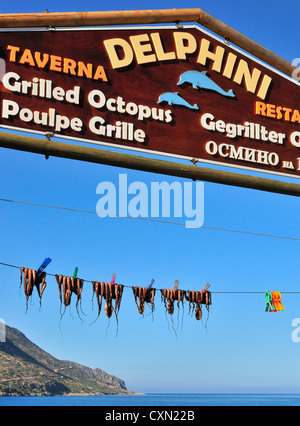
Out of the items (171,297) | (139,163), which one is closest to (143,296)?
(171,297)

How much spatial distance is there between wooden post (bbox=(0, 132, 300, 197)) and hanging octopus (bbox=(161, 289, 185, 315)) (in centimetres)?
311

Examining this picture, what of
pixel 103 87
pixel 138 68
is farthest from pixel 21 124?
pixel 138 68

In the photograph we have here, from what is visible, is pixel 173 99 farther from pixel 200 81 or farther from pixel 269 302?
pixel 269 302

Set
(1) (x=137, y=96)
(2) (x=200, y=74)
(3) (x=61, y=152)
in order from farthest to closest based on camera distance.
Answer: (2) (x=200, y=74)
(1) (x=137, y=96)
(3) (x=61, y=152)

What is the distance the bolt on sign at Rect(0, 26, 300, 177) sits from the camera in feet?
24.1

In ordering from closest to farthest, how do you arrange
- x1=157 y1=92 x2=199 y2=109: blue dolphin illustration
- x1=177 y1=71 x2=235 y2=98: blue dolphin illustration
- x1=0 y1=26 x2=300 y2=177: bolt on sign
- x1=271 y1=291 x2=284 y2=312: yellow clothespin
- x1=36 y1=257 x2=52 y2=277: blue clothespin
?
x1=0 y1=26 x2=300 y2=177: bolt on sign < x1=157 y1=92 x2=199 y2=109: blue dolphin illustration < x1=177 y1=71 x2=235 y2=98: blue dolphin illustration < x1=36 y1=257 x2=52 y2=277: blue clothespin < x1=271 y1=291 x2=284 y2=312: yellow clothespin

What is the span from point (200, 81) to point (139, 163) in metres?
2.12

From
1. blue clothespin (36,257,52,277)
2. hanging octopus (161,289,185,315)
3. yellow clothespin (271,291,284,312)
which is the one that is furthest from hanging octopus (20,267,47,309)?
yellow clothespin (271,291,284,312)

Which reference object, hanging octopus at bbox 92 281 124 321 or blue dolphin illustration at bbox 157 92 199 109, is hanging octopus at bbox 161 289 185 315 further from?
blue dolphin illustration at bbox 157 92 199 109

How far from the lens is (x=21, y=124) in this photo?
7070mm

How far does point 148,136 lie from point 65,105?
1.26 m

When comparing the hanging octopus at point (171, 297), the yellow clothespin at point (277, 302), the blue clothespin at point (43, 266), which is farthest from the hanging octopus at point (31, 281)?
the yellow clothespin at point (277, 302)

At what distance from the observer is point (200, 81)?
860cm
